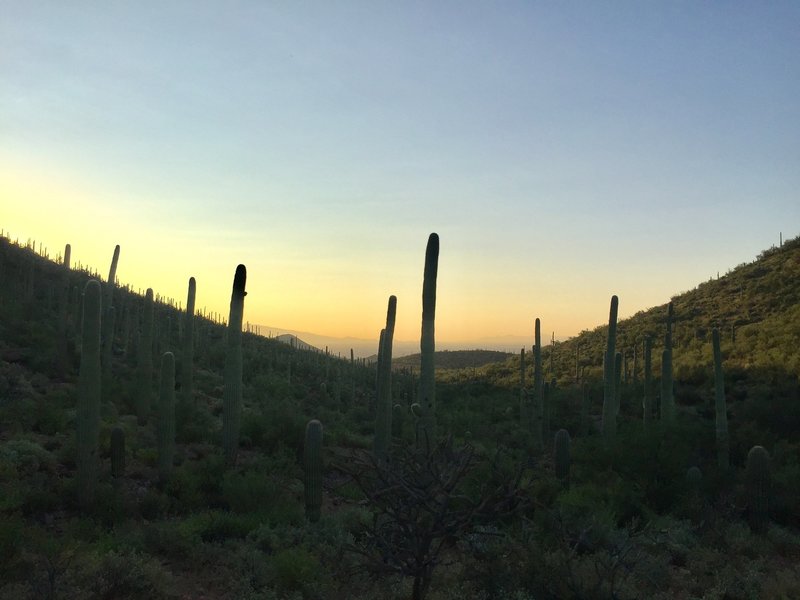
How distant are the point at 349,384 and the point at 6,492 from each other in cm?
2559

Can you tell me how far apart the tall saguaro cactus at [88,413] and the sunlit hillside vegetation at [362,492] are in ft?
0.22

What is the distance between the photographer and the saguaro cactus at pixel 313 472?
43.2 feet

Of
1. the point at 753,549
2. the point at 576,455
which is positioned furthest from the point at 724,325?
the point at 753,549

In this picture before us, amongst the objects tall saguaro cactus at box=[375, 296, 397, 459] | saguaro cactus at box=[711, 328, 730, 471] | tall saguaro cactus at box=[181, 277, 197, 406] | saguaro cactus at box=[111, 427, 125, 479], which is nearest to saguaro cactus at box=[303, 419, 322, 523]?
tall saguaro cactus at box=[375, 296, 397, 459]

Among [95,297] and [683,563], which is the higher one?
[95,297]

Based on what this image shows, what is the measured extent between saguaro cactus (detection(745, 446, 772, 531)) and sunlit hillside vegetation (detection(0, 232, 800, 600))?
0.12 ft

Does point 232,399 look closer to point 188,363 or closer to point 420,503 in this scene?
point 188,363

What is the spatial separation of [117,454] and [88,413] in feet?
6.14

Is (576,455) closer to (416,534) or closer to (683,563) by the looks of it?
(683,563)

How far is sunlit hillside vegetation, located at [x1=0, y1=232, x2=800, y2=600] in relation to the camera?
811 cm

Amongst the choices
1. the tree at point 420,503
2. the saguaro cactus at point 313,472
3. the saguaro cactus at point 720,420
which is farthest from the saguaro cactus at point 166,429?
the saguaro cactus at point 720,420

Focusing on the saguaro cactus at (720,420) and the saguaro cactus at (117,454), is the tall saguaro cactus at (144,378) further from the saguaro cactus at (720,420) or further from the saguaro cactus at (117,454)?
the saguaro cactus at (720,420)

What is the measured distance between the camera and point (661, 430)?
16.4 meters

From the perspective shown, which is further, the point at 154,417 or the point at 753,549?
the point at 154,417
